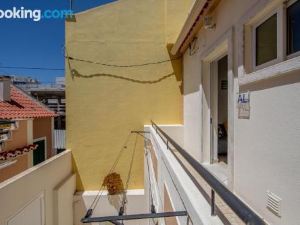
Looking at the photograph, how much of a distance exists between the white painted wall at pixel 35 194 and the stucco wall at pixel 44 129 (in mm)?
2674

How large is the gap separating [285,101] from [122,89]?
6885 millimetres

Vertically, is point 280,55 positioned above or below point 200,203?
above

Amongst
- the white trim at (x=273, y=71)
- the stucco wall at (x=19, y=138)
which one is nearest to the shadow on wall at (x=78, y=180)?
the stucco wall at (x=19, y=138)

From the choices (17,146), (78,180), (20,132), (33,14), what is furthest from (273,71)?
(33,14)

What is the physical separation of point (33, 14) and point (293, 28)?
379 inches

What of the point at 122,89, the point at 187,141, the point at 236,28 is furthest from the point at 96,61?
the point at 236,28

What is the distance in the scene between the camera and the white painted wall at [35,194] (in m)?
4.69

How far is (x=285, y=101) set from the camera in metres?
2.26

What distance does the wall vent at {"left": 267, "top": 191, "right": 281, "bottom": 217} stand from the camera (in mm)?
2338

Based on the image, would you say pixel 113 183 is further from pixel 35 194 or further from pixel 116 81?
pixel 116 81

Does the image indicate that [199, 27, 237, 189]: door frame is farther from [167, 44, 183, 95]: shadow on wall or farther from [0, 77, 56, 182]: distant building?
[0, 77, 56, 182]: distant building

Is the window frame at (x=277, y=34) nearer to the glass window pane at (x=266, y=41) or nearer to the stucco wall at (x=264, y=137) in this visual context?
the glass window pane at (x=266, y=41)

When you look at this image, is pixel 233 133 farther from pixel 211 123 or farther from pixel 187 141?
pixel 187 141

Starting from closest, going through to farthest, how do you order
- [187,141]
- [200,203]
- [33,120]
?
[200,203]
[187,141]
[33,120]
